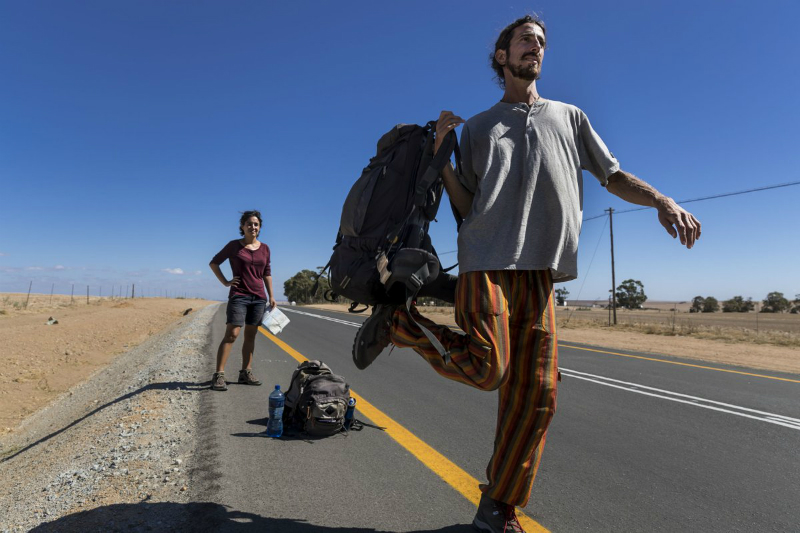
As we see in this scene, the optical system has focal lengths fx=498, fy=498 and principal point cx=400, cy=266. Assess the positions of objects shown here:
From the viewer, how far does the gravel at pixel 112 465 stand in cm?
245

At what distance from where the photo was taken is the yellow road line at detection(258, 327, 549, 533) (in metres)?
2.59

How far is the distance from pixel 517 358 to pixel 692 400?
483 centimetres

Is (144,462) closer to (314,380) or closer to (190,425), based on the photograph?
(190,425)

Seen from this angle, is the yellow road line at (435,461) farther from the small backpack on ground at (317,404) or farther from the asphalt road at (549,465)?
the small backpack on ground at (317,404)

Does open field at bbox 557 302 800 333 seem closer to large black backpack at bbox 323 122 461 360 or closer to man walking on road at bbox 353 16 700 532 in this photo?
man walking on road at bbox 353 16 700 532

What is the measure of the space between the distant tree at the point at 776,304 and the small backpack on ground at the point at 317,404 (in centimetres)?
8409

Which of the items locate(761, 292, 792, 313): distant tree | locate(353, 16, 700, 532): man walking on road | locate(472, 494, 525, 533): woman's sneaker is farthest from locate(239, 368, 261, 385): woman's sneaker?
locate(761, 292, 792, 313): distant tree

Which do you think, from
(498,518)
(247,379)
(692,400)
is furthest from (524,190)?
(692,400)

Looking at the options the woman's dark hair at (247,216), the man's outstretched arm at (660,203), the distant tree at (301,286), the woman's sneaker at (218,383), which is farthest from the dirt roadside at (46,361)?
the distant tree at (301,286)

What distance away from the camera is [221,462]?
3225mm

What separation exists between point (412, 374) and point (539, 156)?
5.49m

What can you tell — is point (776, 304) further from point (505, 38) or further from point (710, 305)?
point (505, 38)

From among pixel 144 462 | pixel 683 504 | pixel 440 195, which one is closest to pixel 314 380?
pixel 144 462

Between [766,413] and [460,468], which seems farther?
[766,413]
